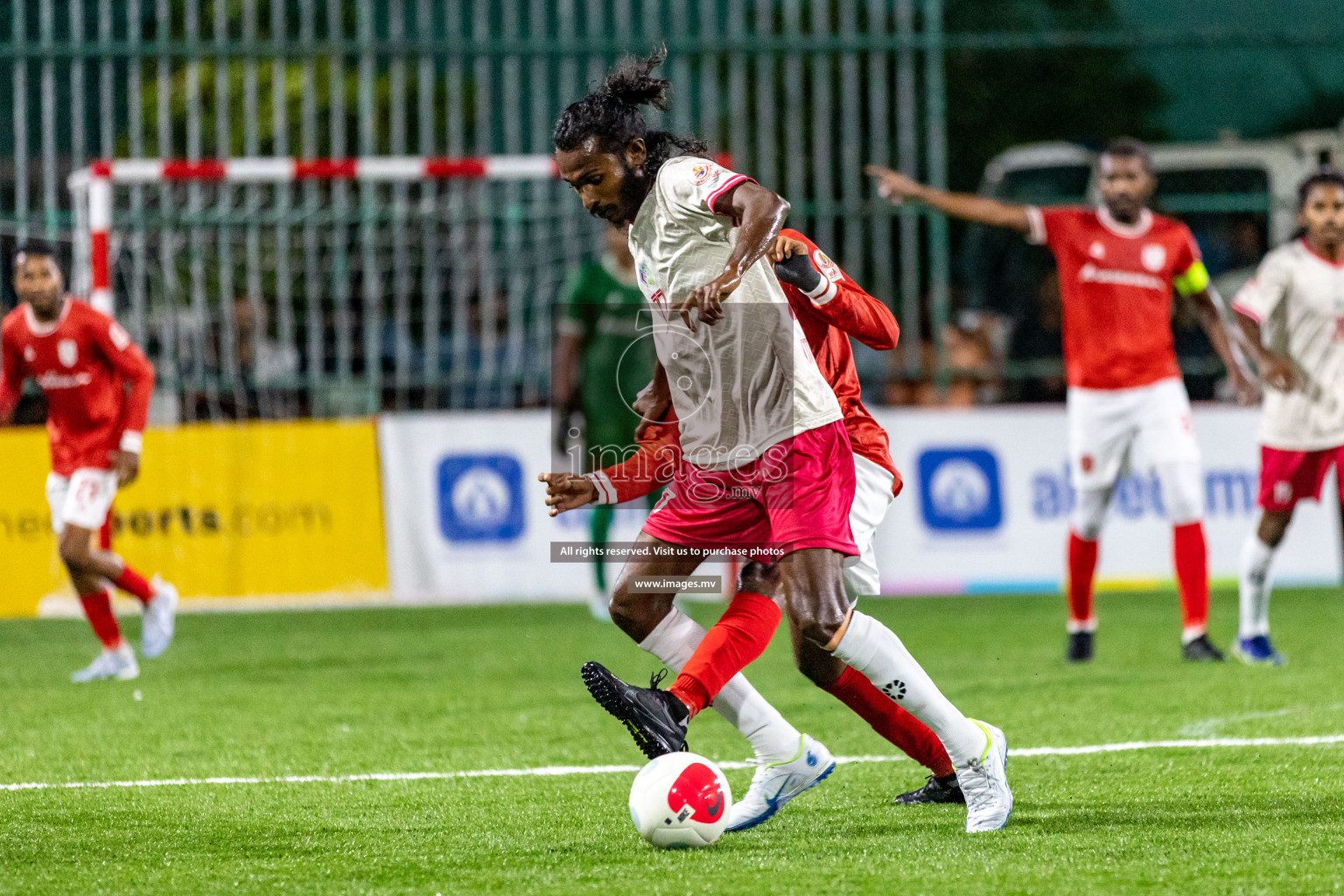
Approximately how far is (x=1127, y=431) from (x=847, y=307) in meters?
4.07

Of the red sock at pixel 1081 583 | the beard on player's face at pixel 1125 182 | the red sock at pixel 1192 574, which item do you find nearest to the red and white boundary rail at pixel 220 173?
the beard on player's face at pixel 1125 182

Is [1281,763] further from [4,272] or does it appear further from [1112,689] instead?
[4,272]

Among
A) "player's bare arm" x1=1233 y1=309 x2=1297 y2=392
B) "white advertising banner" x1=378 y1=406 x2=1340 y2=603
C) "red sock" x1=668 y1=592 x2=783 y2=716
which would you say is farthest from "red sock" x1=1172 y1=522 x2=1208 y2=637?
"red sock" x1=668 y1=592 x2=783 y2=716

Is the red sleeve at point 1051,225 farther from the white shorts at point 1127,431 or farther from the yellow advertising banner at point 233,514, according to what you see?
the yellow advertising banner at point 233,514

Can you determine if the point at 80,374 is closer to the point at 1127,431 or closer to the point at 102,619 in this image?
the point at 102,619

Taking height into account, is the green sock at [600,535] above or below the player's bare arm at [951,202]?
below

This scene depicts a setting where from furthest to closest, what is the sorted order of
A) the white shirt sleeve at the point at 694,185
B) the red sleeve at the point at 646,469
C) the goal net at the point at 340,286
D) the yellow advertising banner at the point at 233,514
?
1. the goal net at the point at 340,286
2. the yellow advertising banner at the point at 233,514
3. the red sleeve at the point at 646,469
4. the white shirt sleeve at the point at 694,185

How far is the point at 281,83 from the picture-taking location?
11.8 metres

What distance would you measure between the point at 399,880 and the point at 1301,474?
5.23 meters

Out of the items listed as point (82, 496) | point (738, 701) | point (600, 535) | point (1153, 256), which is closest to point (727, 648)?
point (738, 701)

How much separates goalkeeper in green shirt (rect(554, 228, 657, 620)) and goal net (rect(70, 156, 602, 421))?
3.56 ft

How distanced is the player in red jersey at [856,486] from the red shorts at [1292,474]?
3.70 metres

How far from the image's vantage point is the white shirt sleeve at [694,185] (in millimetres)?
4309

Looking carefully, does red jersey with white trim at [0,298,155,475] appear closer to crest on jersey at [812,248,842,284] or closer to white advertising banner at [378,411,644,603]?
white advertising banner at [378,411,644,603]
